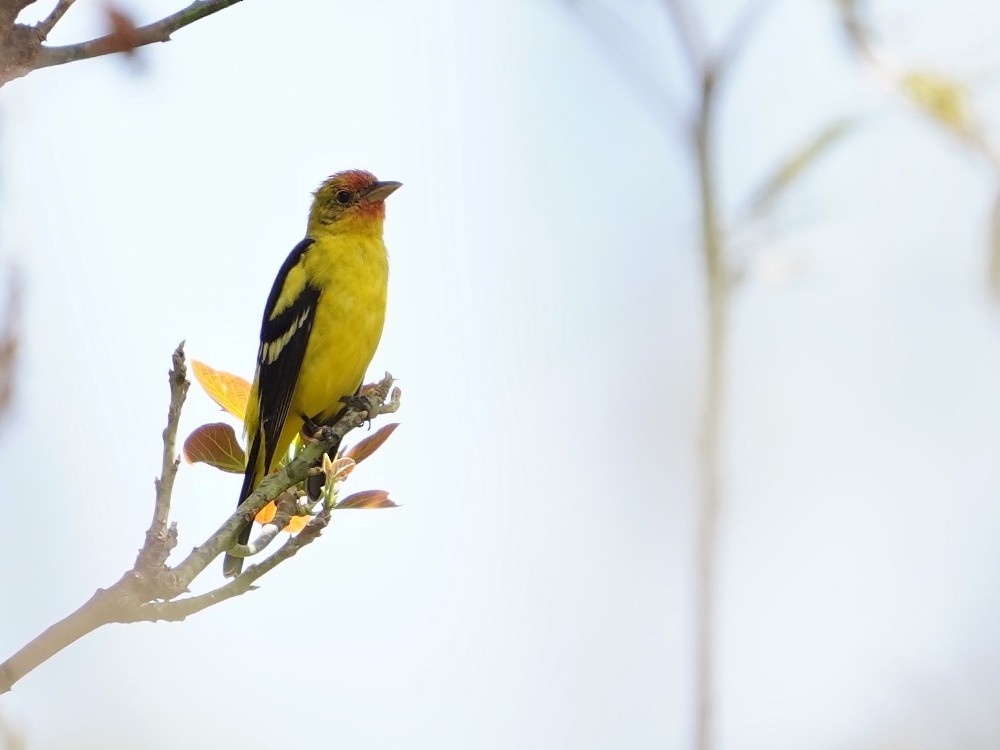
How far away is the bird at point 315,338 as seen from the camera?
19.8ft

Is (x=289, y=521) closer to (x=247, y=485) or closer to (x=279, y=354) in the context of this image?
(x=247, y=485)

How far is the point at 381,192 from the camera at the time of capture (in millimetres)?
7082

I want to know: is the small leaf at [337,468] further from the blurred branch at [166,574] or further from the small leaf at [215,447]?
the small leaf at [215,447]

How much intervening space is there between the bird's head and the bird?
26 cm

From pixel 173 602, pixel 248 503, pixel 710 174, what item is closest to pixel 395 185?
pixel 248 503

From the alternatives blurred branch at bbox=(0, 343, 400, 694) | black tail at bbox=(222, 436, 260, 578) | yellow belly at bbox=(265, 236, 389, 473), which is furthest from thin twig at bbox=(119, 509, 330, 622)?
yellow belly at bbox=(265, 236, 389, 473)

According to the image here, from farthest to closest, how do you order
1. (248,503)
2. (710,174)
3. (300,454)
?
(300,454), (248,503), (710,174)

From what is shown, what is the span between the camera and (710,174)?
1.38m

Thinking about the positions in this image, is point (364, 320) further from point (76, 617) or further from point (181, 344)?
point (76, 617)

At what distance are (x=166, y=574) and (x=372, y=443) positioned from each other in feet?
4.48

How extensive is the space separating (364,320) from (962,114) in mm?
4576

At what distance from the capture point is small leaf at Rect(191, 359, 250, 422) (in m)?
4.10

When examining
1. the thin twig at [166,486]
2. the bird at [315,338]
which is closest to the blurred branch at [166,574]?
the thin twig at [166,486]

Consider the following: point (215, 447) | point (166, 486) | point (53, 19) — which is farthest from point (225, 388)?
point (53, 19)
